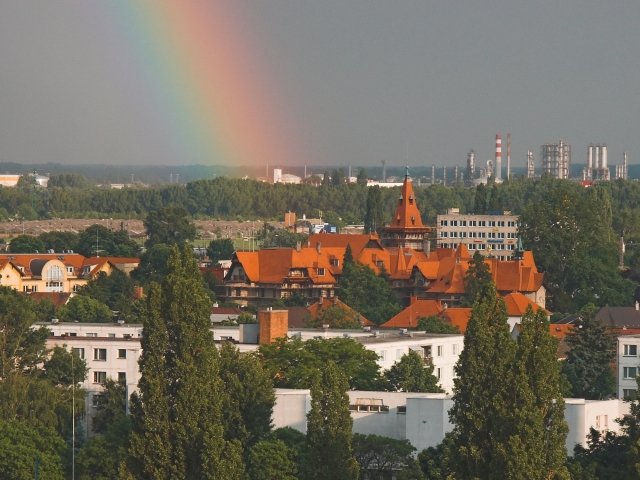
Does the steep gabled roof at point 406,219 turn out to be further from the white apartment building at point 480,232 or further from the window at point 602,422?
the window at point 602,422

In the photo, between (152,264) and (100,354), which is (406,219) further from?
(100,354)

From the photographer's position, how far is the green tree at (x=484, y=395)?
38.5 meters

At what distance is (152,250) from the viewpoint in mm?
118938

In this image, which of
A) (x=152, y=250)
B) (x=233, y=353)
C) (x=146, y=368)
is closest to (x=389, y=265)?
(x=152, y=250)

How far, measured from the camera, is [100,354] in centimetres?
6875

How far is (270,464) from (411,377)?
15068 millimetres

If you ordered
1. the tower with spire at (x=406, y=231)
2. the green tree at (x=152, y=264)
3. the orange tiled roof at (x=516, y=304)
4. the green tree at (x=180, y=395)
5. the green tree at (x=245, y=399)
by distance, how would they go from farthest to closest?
1. the tower with spire at (x=406, y=231)
2. the green tree at (x=152, y=264)
3. the orange tiled roof at (x=516, y=304)
4. the green tree at (x=245, y=399)
5. the green tree at (x=180, y=395)

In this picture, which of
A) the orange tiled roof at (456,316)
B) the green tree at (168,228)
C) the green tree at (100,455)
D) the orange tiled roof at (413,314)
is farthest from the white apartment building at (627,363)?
the green tree at (168,228)

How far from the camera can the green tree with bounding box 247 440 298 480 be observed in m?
45.6

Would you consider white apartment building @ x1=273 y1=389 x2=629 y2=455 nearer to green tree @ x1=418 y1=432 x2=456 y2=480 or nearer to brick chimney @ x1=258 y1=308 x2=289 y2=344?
green tree @ x1=418 y1=432 x2=456 y2=480

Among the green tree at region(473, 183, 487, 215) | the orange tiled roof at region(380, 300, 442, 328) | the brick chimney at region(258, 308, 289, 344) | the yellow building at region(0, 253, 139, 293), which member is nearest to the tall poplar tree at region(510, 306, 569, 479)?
the brick chimney at region(258, 308, 289, 344)

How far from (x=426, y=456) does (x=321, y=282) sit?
6507 cm

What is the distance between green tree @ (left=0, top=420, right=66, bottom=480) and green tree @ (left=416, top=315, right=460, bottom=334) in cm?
2971

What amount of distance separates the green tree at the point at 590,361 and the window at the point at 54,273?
4798cm
